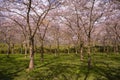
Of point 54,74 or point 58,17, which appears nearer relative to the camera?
point 54,74

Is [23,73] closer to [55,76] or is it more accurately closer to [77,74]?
[55,76]

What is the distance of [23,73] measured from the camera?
941 inches

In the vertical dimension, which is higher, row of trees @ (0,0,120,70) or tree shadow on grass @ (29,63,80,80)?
row of trees @ (0,0,120,70)

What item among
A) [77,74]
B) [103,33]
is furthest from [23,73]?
[103,33]

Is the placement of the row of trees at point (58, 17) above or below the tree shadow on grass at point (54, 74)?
above

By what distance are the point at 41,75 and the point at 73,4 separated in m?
17.3

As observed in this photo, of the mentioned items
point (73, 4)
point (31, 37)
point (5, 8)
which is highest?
point (73, 4)

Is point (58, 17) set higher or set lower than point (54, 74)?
higher

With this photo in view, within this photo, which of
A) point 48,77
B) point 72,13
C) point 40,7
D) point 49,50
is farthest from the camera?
point 49,50

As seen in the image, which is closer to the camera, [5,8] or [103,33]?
[5,8]

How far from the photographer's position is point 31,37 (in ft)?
84.4

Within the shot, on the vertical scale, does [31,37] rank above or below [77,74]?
above

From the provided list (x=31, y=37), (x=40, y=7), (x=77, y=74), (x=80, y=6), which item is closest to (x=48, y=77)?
Result: (x=77, y=74)

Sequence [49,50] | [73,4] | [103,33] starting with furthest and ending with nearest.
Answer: [49,50], [103,33], [73,4]
